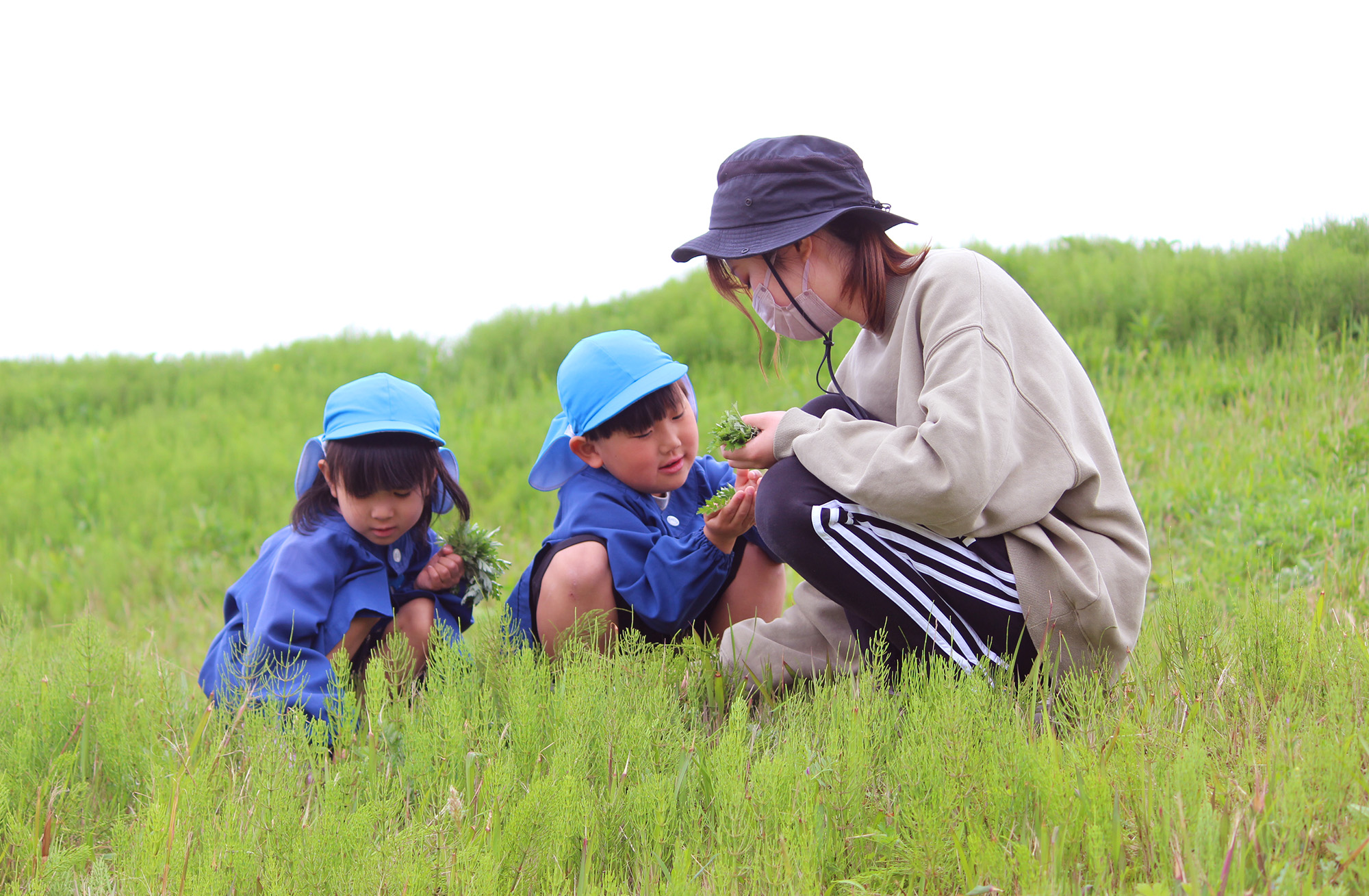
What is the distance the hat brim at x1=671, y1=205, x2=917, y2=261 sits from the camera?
268 centimetres

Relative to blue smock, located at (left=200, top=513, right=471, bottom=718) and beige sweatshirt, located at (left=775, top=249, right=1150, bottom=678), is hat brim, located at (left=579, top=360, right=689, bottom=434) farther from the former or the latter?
blue smock, located at (left=200, top=513, right=471, bottom=718)

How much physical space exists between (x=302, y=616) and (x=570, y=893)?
5.37 feet

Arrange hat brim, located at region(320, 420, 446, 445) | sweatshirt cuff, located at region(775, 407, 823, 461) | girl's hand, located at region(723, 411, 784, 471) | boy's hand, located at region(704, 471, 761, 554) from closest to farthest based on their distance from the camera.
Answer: sweatshirt cuff, located at region(775, 407, 823, 461) < girl's hand, located at region(723, 411, 784, 471) < boy's hand, located at region(704, 471, 761, 554) < hat brim, located at region(320, 420, 446, 445)

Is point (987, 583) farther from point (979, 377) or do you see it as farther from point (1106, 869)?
point (1106, 869)

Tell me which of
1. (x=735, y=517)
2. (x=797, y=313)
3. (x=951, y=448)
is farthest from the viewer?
(x=735, y=517)

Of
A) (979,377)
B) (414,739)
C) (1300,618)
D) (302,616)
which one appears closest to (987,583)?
(979,377)

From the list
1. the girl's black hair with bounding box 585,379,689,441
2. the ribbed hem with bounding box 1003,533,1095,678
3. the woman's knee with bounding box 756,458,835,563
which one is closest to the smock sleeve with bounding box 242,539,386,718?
the girl's black hair with bounding box 585,379,689,441

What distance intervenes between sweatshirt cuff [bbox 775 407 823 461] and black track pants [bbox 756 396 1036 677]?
13 centimetres

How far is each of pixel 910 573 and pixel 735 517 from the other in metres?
0.72

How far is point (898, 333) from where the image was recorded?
2.71 meters

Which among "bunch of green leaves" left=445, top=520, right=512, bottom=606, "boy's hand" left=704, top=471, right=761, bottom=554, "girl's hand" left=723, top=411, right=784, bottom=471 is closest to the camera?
"girl's hand" left=723, top=411, right=784, bottom=471

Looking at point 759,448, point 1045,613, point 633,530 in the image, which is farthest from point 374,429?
point 1045,613

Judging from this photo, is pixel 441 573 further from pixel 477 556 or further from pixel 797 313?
pixel 797 313

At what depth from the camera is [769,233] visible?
275 cm
